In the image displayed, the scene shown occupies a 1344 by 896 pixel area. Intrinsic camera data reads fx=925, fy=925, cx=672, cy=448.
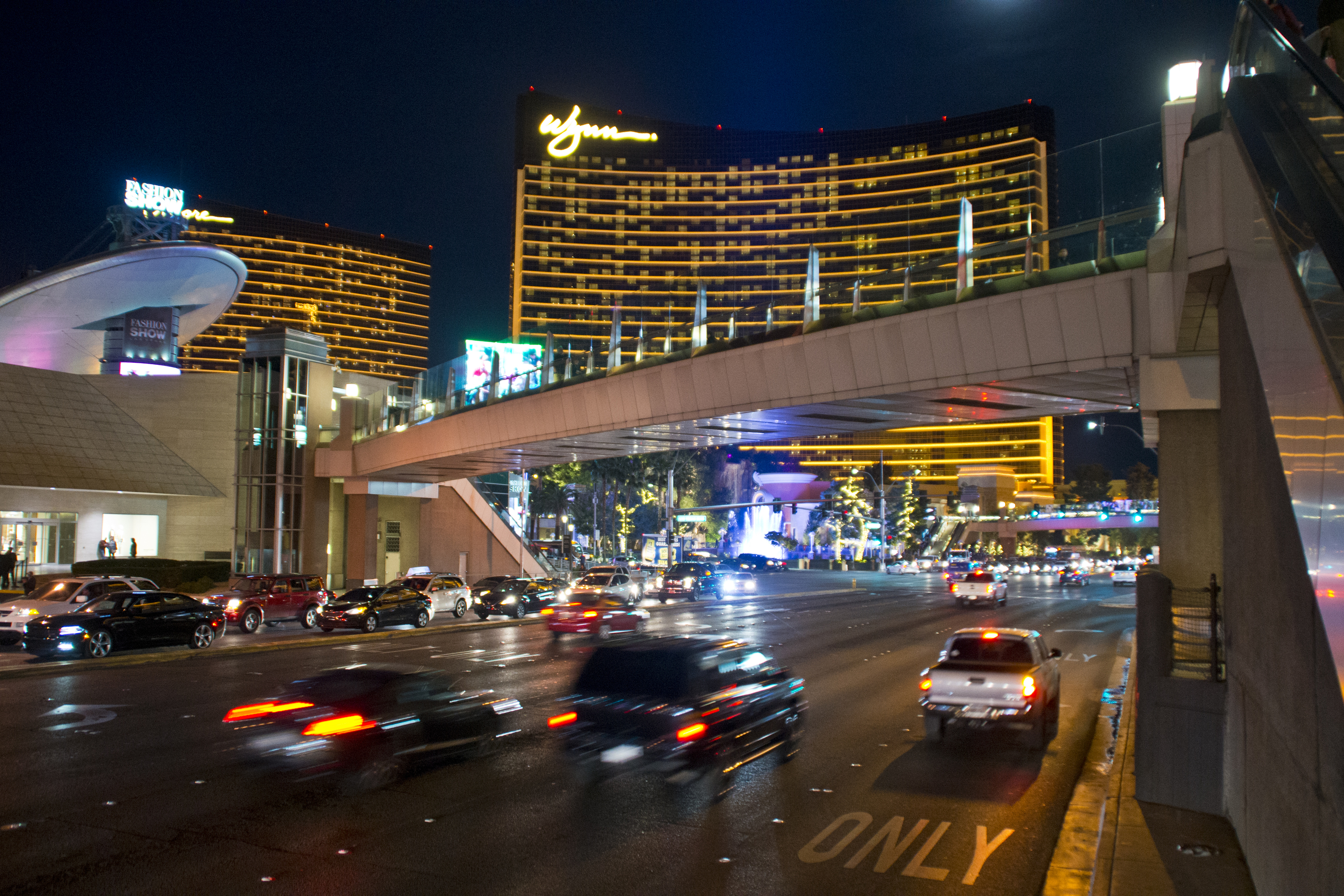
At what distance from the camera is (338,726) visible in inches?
375

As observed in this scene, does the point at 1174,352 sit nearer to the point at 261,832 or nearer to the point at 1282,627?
the point at 1282,627

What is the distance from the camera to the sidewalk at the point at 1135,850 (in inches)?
284

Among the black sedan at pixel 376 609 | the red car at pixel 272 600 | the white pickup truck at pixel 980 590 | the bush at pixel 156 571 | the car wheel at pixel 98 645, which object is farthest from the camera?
the white pickup truck at pixel 980 590

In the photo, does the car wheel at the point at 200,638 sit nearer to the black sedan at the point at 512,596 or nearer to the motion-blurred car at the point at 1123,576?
the black sedan at the point at 512,596

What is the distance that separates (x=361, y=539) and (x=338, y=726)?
38799 mm

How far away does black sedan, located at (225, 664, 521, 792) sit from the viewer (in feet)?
31.2

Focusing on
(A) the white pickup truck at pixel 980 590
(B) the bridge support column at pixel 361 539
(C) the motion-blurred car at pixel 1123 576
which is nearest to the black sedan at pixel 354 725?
(A) the white pickup truck at pixel 980 590

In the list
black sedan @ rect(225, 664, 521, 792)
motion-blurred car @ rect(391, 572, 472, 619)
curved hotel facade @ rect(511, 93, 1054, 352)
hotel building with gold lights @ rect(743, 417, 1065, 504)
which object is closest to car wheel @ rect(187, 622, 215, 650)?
motion-blurred car @ rect(391, 572, 472, 619)

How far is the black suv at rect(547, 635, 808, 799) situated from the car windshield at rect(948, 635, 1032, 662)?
3661 mm

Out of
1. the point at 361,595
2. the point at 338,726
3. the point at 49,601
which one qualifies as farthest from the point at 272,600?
the point at 338,726

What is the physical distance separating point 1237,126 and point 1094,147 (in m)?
10.4

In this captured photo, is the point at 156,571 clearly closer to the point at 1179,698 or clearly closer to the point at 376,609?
the point at 376,609

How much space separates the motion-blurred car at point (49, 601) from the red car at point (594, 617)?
11.3m

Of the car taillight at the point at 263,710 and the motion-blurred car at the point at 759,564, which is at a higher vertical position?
the car taillight at the point at 263,710
